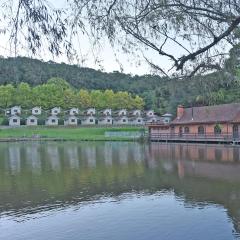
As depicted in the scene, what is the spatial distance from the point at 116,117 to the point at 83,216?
8596cm

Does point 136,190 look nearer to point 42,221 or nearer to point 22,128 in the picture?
point 42,221

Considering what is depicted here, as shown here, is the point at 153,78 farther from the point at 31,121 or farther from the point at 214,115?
the point at 31,121

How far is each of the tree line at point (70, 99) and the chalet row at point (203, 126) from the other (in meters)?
36.6

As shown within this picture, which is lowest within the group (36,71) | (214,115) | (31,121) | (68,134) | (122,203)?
(122,203)

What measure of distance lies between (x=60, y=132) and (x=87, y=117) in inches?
719

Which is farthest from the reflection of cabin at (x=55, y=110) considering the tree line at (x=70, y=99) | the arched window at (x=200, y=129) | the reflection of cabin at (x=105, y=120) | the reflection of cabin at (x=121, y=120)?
the arched window at (x=200, y=129)

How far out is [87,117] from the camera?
9969cm

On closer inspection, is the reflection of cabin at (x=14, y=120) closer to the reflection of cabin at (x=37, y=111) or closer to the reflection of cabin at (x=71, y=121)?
the reflection of cabin at (x=37, y=111)

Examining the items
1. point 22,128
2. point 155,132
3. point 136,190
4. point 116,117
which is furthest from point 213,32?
point 116,117

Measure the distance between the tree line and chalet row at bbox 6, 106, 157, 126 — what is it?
1.28m

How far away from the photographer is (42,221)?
15.0 meters

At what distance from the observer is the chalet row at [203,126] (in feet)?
167

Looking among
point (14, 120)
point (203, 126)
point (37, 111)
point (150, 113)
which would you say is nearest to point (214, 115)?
point (203, 126)

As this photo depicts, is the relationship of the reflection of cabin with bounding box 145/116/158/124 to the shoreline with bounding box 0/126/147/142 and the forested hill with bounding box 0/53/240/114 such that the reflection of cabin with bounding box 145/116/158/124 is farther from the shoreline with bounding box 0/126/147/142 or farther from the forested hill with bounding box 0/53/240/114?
the forested hill with bounding box 0/53/240/114
